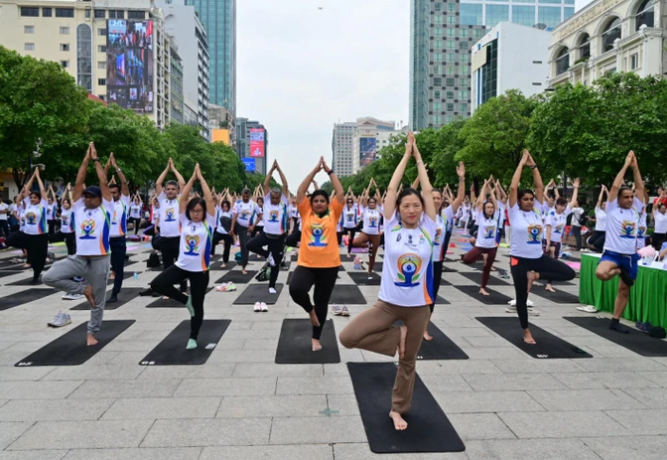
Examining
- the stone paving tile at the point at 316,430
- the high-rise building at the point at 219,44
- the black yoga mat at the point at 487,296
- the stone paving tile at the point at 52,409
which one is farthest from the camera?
the high-rise building at the point at 219,44

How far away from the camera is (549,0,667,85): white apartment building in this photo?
37991mm

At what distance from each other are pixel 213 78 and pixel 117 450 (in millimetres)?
201259

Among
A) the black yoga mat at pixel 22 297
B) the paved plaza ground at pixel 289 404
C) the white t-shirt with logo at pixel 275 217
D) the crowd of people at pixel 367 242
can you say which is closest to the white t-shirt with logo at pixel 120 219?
the crowd of people at pixel 367 242

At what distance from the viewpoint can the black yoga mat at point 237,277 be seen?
11.2 m

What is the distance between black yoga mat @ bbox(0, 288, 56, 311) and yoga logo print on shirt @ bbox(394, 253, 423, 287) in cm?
778

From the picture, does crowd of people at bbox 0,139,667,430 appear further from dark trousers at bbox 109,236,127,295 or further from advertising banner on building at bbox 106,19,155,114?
advertising banner on building at bbox 106,19,155,114

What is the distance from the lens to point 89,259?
20.6 feet

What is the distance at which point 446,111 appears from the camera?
354 ft

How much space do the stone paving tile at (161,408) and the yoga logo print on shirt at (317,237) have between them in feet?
6.94

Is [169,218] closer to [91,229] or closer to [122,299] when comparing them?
[122,299]

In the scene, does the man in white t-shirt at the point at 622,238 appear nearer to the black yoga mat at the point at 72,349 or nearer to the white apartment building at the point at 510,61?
the black yoga mat at the point at 72,349

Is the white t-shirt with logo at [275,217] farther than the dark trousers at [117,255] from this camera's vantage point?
Yes

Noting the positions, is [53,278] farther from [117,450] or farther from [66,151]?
[66,151]

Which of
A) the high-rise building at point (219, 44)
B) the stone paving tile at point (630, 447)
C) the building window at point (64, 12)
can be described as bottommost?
the stone paving tile at point (630, 447)
